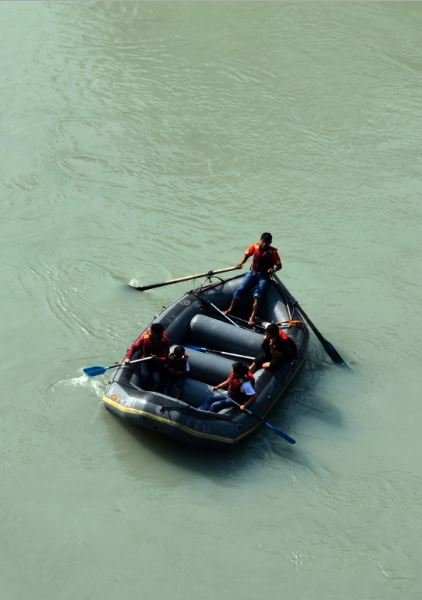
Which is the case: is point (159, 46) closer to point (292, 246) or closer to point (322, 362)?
point (292, 246)

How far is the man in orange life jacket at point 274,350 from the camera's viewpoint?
10680mm

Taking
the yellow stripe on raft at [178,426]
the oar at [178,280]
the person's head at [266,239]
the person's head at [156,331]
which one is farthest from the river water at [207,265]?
the person's head at [266,239]

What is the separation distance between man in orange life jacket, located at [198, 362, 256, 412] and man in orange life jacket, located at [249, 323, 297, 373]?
1.63 feet

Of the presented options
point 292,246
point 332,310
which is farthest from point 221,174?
point 332,310

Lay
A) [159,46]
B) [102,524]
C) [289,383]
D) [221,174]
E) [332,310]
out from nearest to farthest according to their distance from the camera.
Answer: [102,524], [289,383], [332,310], [221,174], [159,46]

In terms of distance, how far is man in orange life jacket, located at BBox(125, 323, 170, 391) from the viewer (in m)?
10.6

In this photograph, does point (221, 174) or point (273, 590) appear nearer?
point (273, 590)

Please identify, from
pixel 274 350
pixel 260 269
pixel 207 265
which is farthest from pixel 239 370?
pixel 207 265

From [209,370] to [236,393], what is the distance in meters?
0.78

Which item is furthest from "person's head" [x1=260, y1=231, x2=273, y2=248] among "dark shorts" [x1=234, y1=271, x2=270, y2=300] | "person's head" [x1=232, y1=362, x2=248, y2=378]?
"person's head" [x1=232, y1=362, x2=248, y2=378]

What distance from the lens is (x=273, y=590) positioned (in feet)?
29.9

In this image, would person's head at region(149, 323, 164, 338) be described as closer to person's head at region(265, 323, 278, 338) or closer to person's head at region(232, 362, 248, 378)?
person's head at region(232, 362, 248, 378)

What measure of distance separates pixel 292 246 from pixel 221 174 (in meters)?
2.34

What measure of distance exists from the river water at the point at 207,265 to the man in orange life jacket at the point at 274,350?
2.15 ft
